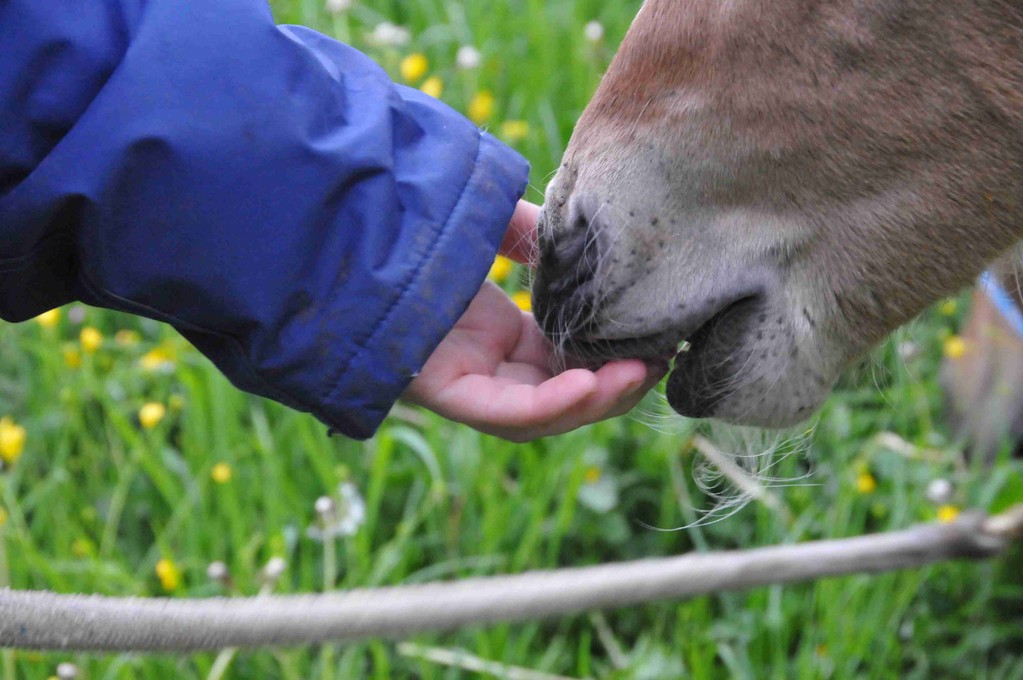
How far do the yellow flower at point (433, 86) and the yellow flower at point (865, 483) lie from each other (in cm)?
129

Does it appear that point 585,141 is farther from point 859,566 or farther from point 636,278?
point 859,566

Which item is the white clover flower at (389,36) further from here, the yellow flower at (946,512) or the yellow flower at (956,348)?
the yellow flower at (946,512)

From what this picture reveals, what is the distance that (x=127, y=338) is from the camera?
2643 millimetres

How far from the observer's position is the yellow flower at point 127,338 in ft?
8.52

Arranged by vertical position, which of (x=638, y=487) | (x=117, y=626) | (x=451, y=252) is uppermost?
(x=451, y=252)

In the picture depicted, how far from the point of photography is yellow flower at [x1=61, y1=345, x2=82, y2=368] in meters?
2.54

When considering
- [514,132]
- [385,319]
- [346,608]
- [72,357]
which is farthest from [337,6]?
[346,608]

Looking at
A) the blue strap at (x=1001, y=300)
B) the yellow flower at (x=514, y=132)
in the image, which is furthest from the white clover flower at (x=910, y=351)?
the yellow flower at (x=514, y=132)

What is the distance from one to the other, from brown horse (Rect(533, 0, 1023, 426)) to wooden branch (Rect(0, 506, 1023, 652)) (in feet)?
0.80

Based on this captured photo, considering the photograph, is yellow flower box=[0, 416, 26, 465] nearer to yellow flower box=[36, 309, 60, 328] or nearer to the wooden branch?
yellow flower box=[36, 309, 60, 328]

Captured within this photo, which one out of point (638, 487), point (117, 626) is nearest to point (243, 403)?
point (638, 487)

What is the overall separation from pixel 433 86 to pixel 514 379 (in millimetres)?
1538

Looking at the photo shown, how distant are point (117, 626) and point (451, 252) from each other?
54 cm

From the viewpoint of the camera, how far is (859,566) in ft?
5.32
